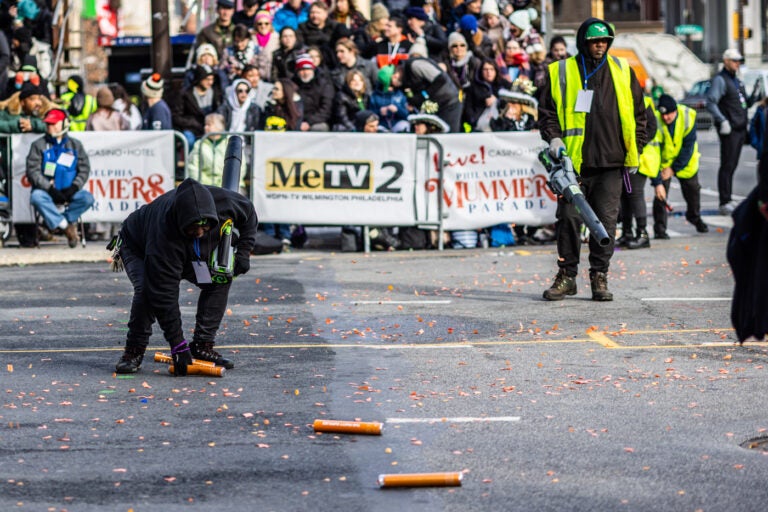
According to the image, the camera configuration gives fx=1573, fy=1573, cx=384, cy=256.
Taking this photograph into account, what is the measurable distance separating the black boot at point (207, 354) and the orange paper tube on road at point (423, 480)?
314cm

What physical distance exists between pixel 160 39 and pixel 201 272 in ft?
35.9

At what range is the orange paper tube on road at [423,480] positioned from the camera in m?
6.46

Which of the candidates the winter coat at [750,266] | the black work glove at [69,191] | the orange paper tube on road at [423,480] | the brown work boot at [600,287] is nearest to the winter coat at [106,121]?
the black work glove at [69,191]

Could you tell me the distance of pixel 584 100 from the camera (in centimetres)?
1227

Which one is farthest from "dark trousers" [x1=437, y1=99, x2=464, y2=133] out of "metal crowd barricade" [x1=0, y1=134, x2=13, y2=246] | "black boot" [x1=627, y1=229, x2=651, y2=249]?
"metal crowd barricade" [x1=0, y1=134, x2=13, y2=246]

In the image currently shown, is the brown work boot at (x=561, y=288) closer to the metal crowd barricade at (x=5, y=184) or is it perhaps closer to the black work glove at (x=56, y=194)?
the black work glove at (x=56, y=194)

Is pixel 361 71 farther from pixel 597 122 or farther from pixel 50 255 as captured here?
pixel 597 122

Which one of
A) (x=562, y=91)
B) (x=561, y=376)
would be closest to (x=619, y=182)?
(x=562, y=91)

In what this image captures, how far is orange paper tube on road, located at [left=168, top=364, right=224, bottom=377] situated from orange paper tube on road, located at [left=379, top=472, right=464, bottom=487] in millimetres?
2852

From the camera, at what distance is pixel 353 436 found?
295 inches

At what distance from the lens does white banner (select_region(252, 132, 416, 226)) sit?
56.6 feet

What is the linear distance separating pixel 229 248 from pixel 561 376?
205 centimetres

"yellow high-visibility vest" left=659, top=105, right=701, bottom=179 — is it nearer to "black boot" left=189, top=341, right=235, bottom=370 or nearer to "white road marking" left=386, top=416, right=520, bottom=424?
"black boot" left=189, top=341, right=235, bottom=370

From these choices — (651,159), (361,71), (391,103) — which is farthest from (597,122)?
(361,71)
